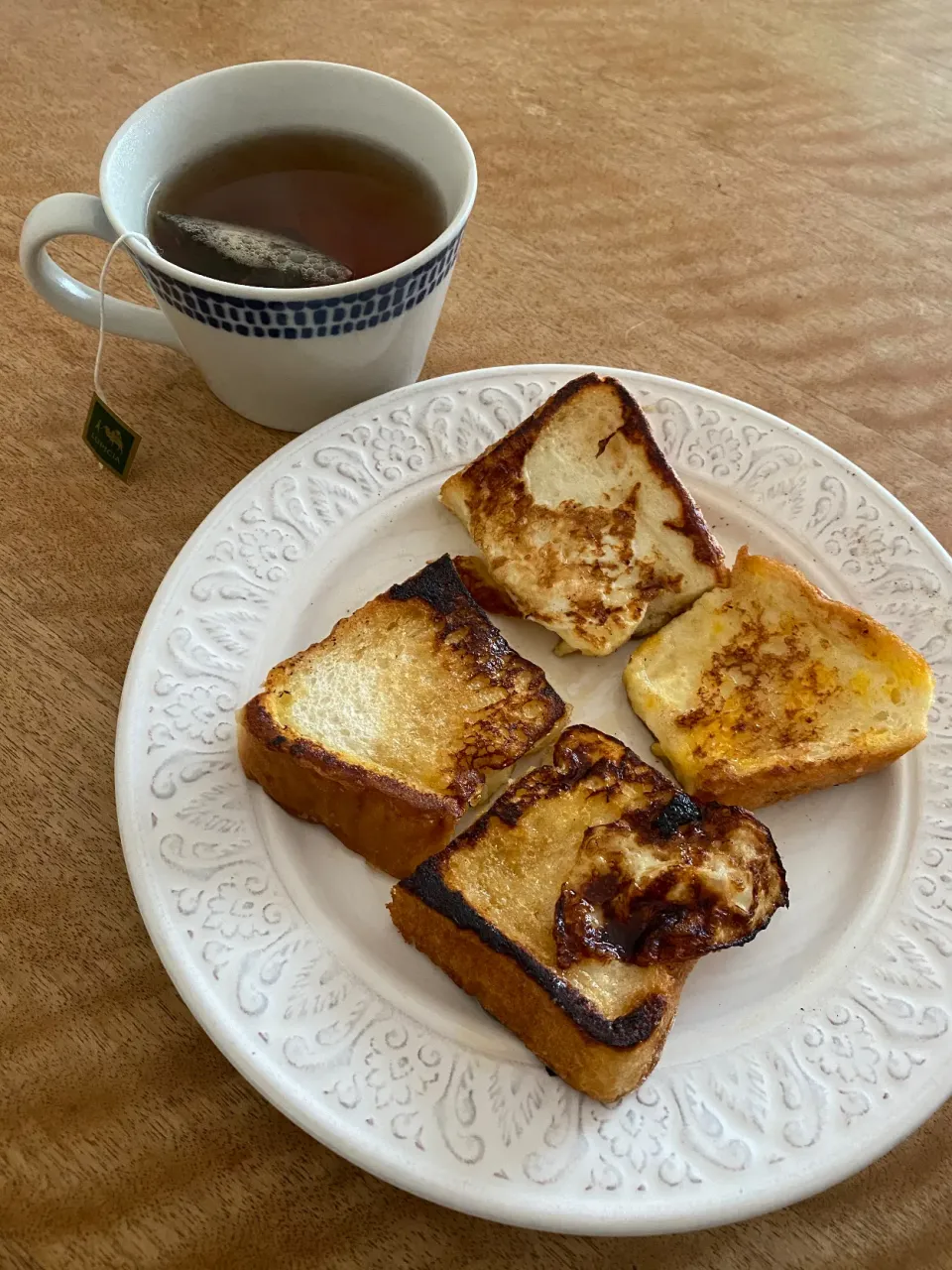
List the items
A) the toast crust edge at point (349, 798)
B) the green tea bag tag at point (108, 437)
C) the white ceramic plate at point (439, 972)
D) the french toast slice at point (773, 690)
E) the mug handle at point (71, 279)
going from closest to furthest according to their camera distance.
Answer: the white ceramic plate at point (439, 972) < the toast crust edge at point (349, 798) < the french toast slice at point (773, 690) < the mug handle at point (71, 279) < the green tea bag tag at point (108, 437)

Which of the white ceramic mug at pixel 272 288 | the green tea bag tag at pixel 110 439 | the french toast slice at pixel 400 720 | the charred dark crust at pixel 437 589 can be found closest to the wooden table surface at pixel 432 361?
the green tea bag tag at pixel 110 439

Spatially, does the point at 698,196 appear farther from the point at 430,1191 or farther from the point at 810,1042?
the point at 430,1191

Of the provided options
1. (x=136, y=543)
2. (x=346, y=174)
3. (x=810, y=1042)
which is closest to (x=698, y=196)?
(x=346, y=174)

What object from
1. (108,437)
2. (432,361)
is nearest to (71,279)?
(108,437)

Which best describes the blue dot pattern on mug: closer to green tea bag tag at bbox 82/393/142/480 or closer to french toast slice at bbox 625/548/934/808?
green tea bag tag at bbox 82/393/142/480

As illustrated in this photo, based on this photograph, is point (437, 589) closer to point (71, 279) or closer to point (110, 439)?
point (110, 439)

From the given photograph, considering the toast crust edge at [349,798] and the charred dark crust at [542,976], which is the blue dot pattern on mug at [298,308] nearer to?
the toast crust edge at [349,798]
